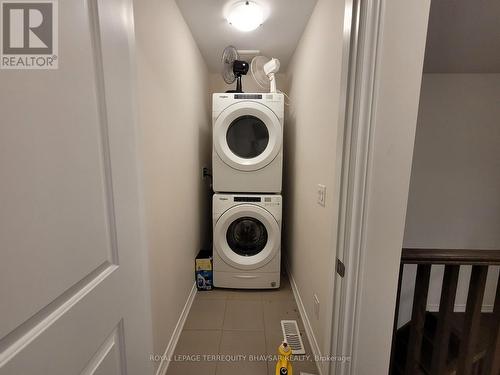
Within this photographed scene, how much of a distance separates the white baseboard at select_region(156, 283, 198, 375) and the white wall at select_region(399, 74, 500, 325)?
2237 millimetres

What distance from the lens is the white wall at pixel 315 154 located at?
1102 millimetres

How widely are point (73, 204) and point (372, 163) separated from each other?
0.78 metres

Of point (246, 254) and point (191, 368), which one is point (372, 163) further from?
point (246, 254)

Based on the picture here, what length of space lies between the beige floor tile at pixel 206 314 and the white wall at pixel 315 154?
2.20ft

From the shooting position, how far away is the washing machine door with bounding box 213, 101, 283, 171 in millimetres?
1883

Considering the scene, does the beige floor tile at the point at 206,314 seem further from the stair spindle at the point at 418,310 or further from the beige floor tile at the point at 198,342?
the stair spindle at the point at 418,310

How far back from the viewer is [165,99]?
127 centimetres

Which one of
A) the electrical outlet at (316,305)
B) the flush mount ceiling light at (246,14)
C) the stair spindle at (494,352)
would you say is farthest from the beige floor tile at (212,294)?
the flush mount ceiling light at (246,14)

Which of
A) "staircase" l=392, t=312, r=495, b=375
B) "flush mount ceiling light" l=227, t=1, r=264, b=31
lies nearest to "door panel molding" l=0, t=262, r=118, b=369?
"flush mount ceiling light" l=227, t=1, r=264, b=31

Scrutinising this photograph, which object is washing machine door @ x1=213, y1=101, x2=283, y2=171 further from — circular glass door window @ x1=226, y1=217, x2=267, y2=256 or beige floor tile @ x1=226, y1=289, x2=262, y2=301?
beige floor tile @ x1=226, y1=289, x2=262, y2=301

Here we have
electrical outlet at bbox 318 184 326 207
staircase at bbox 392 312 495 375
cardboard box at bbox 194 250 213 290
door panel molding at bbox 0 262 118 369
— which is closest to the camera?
door panel molding at bbox 0 262 118 369

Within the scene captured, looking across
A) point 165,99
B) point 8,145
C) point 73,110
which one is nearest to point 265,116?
point 165,99

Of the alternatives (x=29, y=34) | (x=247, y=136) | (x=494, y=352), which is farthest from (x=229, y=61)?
(x=494, y=352)

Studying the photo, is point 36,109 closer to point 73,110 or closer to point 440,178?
point 73,110
